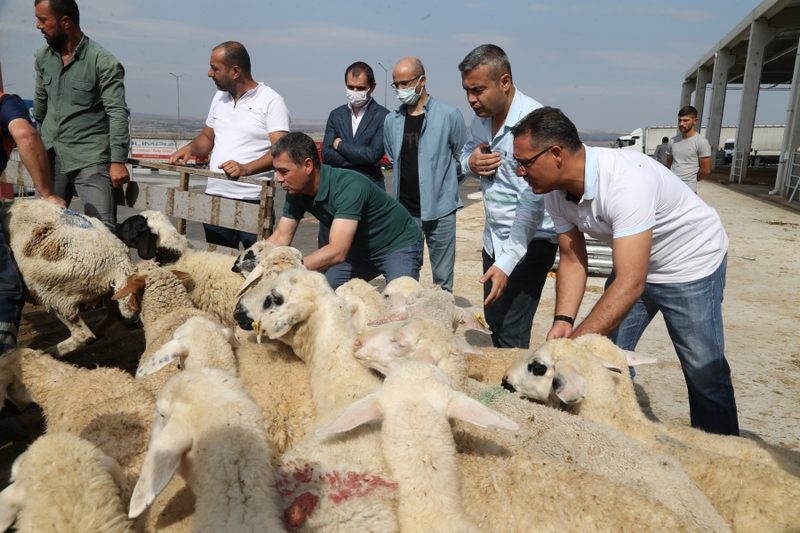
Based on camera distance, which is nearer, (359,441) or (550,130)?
(359,441)

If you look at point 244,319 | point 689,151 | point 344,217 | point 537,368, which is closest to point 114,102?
point 344,217

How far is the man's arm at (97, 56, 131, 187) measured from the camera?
5473 mm

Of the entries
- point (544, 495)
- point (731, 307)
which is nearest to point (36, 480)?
point (544, 495)

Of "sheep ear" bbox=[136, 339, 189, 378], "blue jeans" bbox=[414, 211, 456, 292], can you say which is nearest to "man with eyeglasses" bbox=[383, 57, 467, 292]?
"blue jeans" bbox=[414, 211, 456, 292]

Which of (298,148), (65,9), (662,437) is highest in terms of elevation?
(65,9)

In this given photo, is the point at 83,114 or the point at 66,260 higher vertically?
the point at 83,114

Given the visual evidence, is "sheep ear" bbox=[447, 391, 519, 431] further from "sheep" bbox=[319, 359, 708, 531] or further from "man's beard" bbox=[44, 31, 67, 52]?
"man's beard" bbox=[44, 31, 67, 52]

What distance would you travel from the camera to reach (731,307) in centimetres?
823

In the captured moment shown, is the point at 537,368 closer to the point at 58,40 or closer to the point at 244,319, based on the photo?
the point at 244,319

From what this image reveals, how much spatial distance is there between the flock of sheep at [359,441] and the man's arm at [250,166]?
5.16ft

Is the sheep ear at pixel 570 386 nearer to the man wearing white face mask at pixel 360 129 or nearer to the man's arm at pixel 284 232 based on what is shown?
the man's arm at pixel 284 232

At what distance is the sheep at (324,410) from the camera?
2.09 metres

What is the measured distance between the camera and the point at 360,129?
6617 mm

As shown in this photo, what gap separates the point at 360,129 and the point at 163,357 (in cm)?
404
